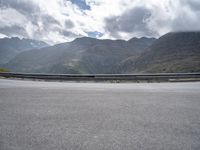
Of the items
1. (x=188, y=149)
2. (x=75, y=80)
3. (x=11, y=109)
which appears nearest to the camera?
(x=188, y=149)

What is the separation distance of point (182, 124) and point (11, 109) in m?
5.00

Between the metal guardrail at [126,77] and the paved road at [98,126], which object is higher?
the metal guardrail at [126,77]

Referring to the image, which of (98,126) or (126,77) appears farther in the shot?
(126,77)

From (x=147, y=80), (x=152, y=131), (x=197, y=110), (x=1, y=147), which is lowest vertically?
(x=1, y=147)

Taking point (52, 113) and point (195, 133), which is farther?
point (52, 113)

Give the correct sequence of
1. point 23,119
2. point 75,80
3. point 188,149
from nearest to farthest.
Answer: point 188,149 → point 23,119 → point 75,80

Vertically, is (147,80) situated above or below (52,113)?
above

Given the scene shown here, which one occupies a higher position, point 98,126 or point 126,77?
point 126,77

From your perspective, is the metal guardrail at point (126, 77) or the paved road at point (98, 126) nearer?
the paved road at point (98, 126)

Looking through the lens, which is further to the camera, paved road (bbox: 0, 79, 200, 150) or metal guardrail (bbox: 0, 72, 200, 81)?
metal guardrail (bbox: 0, 72, 200, 81)

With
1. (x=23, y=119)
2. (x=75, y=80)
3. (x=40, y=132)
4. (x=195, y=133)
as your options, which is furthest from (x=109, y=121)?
(x=75, y=80)

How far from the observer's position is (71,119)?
429cm

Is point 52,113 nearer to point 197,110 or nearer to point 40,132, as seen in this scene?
point 40,132

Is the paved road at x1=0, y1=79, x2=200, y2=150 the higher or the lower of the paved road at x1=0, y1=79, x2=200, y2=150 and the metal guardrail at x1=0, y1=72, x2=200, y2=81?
the lower
